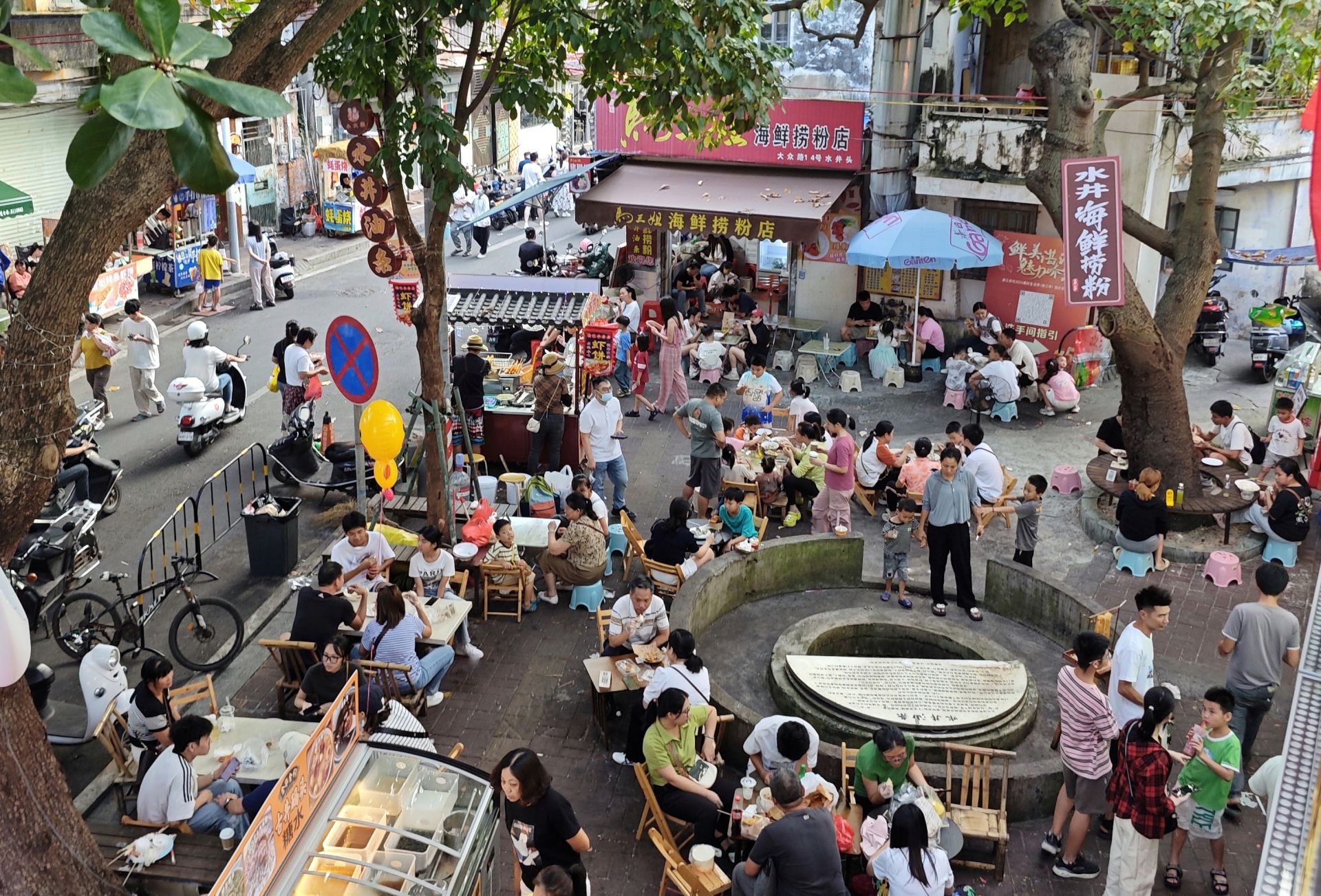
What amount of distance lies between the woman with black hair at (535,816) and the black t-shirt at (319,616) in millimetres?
2839

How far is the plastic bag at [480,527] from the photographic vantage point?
10.9 metres

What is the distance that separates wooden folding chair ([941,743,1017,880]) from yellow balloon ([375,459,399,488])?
5.17 meters

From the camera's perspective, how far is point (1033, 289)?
17875 millimetres

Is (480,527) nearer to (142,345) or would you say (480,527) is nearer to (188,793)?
(188,793)

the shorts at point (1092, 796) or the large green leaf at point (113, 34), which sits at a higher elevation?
the large green leaf at point (113, 34)

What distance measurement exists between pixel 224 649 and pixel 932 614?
602 cm

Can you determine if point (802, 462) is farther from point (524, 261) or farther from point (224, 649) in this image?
point (524, 261)

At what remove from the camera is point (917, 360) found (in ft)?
59.6

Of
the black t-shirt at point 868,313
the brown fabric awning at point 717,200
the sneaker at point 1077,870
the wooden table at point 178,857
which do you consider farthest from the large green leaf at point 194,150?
the black t-shirt at point 868,313

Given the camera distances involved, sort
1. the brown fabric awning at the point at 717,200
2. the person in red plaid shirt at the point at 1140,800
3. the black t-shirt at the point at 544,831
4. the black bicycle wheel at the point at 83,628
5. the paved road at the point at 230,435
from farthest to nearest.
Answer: the brown fabric awning at the point at 717,200 → the paved road at the point at 230,435 → the black bicycle wheel at the point at 83,628 → the person in red plaid shirt at the point at 1140,800 → the black t-shirt at the point at 544,831

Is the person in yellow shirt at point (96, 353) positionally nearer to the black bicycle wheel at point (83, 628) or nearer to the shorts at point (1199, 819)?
the black bicycle wheel at point (83, 628)

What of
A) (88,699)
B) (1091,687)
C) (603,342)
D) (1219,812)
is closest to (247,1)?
(603,342)

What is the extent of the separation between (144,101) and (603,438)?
363 inches

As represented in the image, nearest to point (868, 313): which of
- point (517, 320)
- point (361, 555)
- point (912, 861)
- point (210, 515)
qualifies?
point (517, 320)
